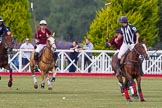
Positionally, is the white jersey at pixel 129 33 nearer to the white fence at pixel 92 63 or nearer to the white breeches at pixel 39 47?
the white breeches at pixel 39 47

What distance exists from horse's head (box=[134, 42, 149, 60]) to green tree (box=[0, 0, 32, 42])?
2692cm

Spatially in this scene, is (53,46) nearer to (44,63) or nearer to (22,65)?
(44,63)

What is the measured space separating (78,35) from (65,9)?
493 centimetres

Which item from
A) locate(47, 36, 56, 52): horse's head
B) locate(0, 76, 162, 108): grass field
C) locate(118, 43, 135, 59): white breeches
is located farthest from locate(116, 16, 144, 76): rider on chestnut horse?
locate(47, 36, 56, 52): horse's head

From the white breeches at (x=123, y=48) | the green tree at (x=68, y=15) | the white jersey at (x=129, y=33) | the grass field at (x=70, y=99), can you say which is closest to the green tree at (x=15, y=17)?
the grass field at (x=70, y=99)

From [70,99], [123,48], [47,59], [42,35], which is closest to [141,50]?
[123,48]

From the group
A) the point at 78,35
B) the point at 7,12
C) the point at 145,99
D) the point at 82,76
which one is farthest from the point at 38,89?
the point at 78,35

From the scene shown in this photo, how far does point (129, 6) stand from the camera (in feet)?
165

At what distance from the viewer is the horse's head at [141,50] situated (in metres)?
22.5

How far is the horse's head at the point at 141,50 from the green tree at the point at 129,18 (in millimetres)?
25503

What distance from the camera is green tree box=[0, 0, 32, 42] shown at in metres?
49.3

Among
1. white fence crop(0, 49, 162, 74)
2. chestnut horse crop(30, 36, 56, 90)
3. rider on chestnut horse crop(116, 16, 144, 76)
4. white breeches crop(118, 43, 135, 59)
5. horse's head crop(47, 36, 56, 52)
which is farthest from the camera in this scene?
white fence crop(0, 49, 162, 74)

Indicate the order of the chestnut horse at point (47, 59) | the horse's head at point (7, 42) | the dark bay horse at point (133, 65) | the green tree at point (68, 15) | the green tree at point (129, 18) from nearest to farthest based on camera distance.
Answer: the dark bay horse at point (133, 65)
the horse's head at point (7, 42)
the chestnut horse at point (47, 59)
the green tree at point (129, 18)
the green tree at point (68, 15)

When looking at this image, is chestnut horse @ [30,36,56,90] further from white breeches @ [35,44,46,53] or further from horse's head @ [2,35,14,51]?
horse's head @ [2,35,14,51]
